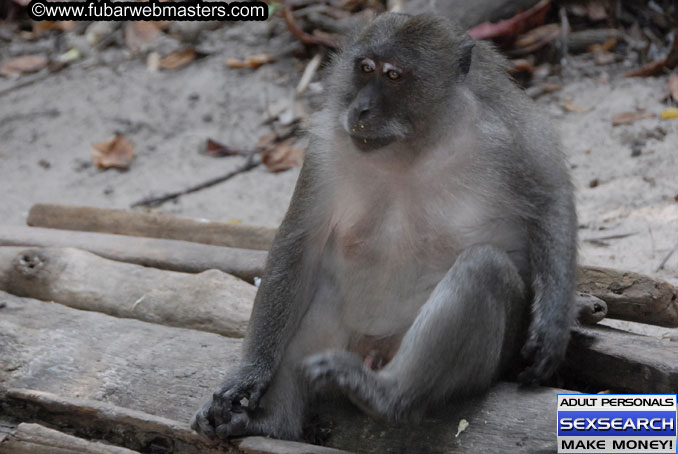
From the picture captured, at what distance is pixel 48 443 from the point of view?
3.12m

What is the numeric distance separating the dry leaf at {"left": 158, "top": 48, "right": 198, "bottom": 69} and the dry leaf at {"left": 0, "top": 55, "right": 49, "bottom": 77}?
147 cm

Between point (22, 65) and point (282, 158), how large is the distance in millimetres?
3796

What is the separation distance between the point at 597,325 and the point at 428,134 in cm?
→ 111

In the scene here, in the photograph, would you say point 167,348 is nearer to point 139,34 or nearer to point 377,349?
point 377,349

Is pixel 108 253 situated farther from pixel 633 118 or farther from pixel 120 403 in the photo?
pixel 633 118

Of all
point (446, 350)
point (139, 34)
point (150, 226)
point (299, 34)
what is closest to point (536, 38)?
point (299, 34)

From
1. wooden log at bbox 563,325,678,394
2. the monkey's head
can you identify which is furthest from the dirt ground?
the monkey's head

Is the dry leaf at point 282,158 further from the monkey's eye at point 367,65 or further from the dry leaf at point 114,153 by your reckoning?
the monkey's eye at point 367,65

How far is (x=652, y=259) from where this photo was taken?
5.01 metres

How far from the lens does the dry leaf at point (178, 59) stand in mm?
8992

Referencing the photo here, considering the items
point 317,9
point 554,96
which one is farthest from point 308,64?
point 554,96

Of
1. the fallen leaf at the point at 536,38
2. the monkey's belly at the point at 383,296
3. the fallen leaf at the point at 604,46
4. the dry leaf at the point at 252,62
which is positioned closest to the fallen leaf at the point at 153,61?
the dry leaf at the point at 252,62

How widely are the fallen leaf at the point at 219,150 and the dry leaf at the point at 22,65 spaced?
9.24 ft

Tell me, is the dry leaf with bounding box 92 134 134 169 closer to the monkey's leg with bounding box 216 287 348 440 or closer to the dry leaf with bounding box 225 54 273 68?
the dry leaf with bounding box 225 54 273 68
